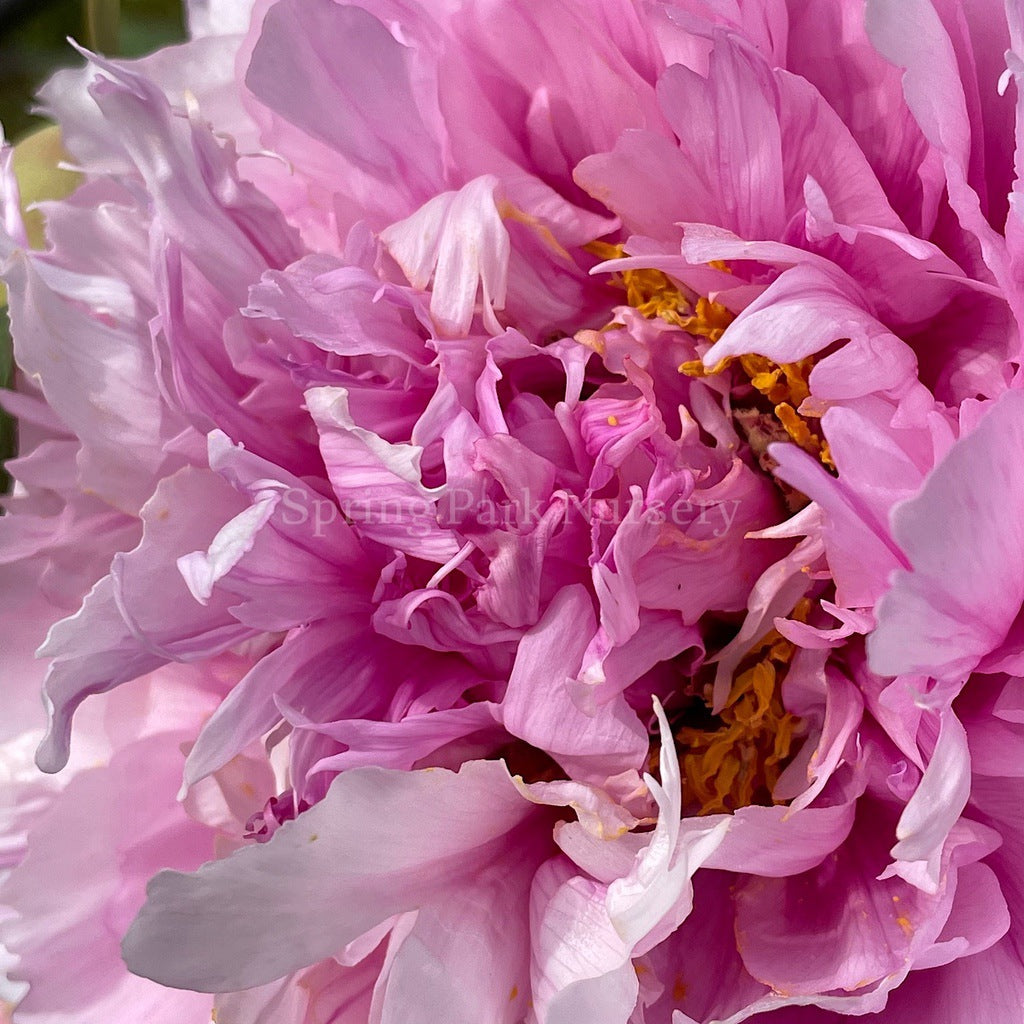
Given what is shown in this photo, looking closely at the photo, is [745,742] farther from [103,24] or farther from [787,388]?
[103,24]

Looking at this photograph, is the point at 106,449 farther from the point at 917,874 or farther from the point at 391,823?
the point at 917,874

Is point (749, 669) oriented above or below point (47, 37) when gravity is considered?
below

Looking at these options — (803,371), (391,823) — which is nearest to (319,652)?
(391,823)

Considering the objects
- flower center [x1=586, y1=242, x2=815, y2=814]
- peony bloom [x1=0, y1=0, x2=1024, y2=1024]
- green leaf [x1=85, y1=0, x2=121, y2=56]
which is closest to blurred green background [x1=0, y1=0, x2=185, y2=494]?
green leaf [x1=85, y1=0, x2=121, y2=56]

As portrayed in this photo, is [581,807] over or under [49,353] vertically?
under

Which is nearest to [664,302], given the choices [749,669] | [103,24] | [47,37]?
[749,669]

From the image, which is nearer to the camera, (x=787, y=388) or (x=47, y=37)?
(x=787, y=388)

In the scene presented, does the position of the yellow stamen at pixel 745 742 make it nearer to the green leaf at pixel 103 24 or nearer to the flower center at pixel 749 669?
the flower center at pixel 749 669
